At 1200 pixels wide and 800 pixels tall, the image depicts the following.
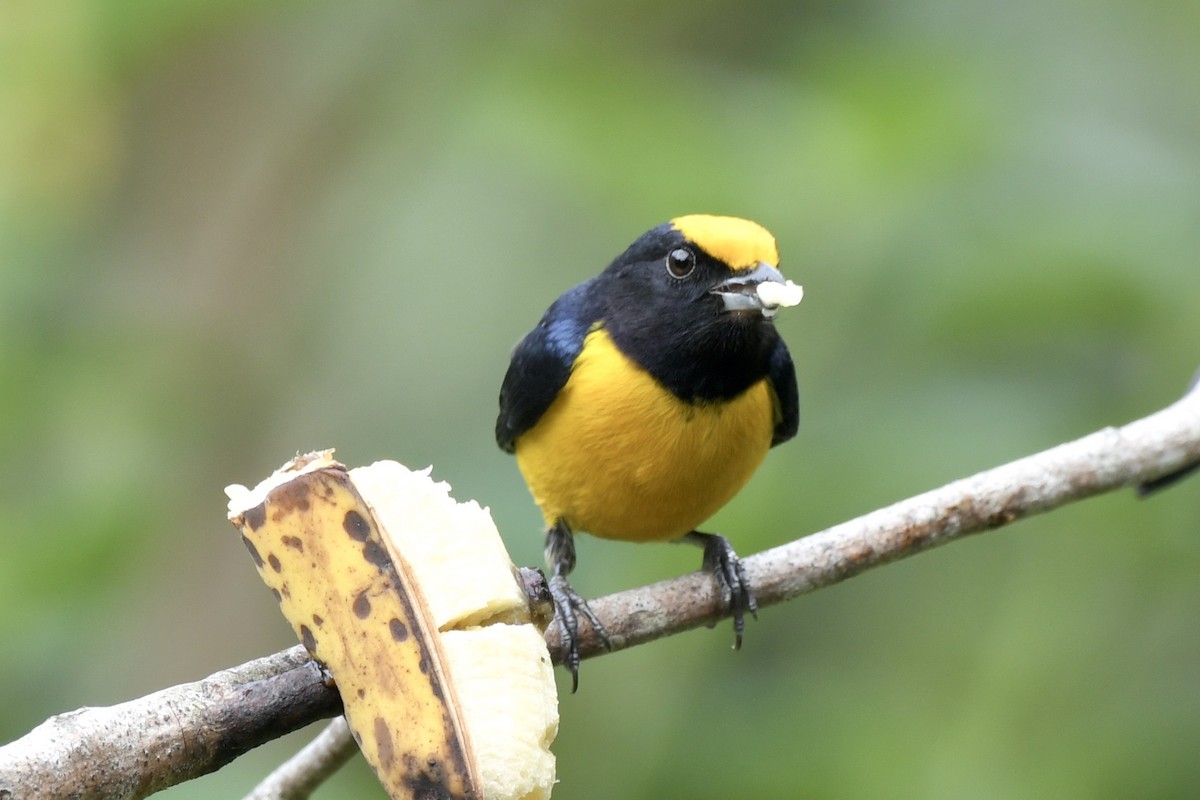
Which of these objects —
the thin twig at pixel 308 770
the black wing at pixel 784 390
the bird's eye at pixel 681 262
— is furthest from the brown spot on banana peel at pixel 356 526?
the black wing at pixel 784 390

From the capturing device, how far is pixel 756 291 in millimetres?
3004

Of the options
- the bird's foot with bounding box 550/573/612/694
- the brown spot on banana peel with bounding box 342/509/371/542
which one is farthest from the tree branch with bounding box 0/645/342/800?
the bird's foot with bounding box 550/573/612/694

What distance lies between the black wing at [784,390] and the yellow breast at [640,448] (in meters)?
0.04

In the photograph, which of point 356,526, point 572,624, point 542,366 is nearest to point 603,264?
point 542,366

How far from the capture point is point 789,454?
3506mm

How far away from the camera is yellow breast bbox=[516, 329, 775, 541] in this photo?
3.13 meters

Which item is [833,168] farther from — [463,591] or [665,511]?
[463,591]

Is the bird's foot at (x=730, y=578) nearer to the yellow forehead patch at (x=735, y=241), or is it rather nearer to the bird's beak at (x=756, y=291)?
the bird's beak at (x=756, y=291)

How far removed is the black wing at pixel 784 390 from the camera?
3.29 m

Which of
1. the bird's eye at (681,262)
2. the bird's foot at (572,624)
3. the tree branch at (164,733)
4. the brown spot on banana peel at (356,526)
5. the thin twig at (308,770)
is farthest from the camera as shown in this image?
the bird's eye at (681,262)

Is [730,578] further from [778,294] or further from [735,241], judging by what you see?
[735,241]

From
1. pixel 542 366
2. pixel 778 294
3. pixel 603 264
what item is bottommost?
pixel 778 294

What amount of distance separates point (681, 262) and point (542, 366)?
1.55 feet

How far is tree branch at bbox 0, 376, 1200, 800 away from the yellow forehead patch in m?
0.67
